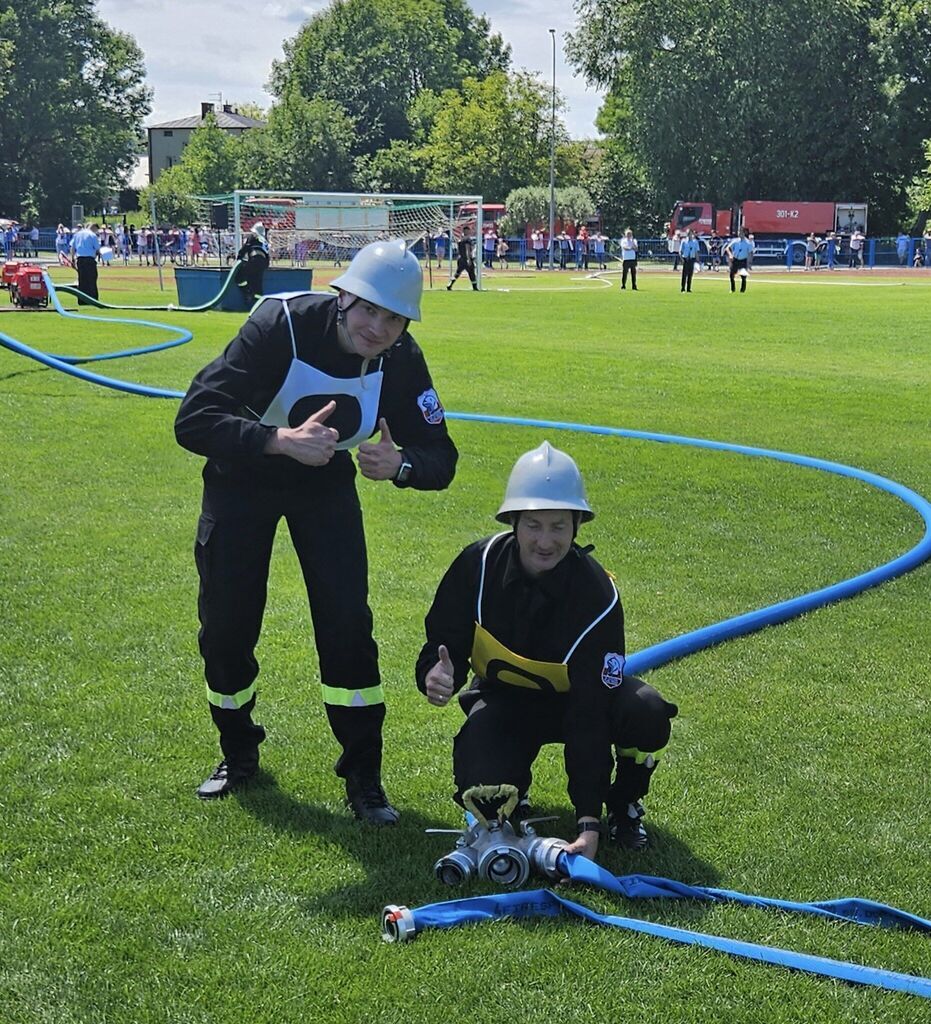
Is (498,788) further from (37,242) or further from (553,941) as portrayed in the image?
(37,242)

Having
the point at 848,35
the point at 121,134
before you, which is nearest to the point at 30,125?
the point at 121,134

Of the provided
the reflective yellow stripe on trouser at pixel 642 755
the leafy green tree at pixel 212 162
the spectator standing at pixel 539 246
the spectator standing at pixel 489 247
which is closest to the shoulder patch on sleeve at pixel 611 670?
the reflective yellow stripe on trouser at pixel 642 755

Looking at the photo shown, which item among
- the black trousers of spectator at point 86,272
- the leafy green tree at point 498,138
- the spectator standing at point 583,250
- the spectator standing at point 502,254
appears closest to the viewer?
the black trousers of spectator at point 86,272

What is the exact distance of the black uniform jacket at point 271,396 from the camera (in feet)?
12.6

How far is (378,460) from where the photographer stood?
384 cm

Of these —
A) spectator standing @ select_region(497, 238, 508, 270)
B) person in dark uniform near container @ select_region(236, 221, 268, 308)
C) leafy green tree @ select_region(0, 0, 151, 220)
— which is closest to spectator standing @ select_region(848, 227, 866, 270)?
spectator standing @ select_region(497, 238, 508, 270)

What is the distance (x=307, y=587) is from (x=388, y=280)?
1.13 m

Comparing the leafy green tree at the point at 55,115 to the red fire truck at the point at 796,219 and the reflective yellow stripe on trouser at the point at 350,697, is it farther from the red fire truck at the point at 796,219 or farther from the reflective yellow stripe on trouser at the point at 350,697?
the reflective yellow stripe on trouser at the point at 350,697

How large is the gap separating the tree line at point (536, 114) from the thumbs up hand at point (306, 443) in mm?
57311

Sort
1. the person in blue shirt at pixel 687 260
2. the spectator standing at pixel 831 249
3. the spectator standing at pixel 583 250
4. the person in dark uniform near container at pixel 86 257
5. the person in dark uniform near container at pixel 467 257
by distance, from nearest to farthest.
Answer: the person in dark uniform near container at pixel 86 257, the person in blue shirt at pixel 687 260, the person in dark uniform near container at pixel 467 257, the spectator standing at pixel 831 249, the spectator standing at pixel 583 250

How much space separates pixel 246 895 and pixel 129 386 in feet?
33.1

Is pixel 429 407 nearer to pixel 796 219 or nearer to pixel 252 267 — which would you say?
pixel 252 267

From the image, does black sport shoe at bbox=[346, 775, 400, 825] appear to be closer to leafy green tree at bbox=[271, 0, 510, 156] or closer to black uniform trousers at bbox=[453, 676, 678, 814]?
black uniform trousers at bbox=[453, 676, 678, 814]

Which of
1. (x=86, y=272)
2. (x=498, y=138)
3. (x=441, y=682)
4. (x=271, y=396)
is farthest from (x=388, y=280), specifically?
(x=498, y=138)
